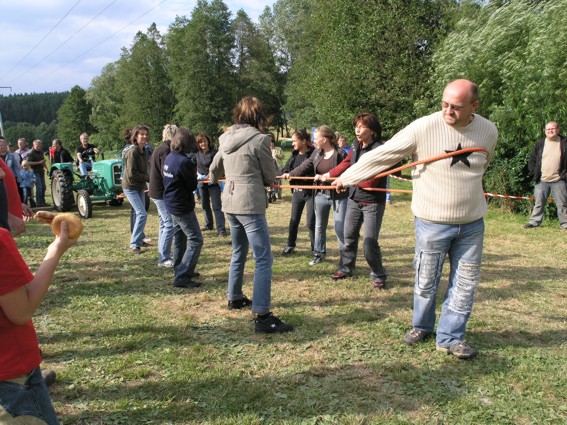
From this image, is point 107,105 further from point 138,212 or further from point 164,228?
point 164,228

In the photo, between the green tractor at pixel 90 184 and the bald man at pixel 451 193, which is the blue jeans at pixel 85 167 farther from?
the bald man at pixel 451 193

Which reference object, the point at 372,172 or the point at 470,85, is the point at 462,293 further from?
the point at 470,85

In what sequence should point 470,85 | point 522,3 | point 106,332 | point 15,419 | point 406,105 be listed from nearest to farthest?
point 15,419
point 470,85
point 106,332
point 522,3
point 406,105

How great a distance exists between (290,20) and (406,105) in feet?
99.0

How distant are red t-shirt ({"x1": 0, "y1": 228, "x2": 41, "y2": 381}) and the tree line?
7.01 meters

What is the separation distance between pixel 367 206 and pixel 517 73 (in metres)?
7.85

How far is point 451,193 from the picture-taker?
340 centimetres

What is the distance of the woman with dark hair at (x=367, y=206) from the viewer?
5.16 m

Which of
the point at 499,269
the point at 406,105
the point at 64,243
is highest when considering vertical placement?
the point at 406,105

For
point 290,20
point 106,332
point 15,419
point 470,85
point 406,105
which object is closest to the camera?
point 15,419

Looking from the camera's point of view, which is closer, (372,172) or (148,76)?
(372,172)

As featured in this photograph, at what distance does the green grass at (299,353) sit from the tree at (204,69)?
122 feet

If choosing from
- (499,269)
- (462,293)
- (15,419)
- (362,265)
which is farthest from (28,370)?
(499,269)

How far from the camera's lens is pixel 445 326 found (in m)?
3.70
